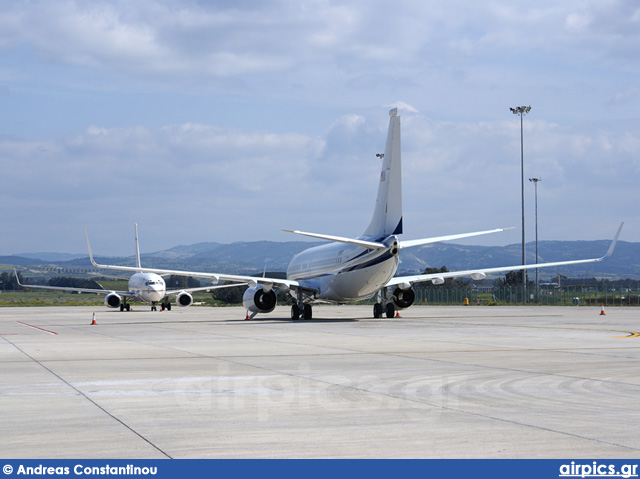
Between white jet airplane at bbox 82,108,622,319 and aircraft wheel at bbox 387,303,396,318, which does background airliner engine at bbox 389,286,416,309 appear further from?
aircraft wheel at bbox 387,303,396,318

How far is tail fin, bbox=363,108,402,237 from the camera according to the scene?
37031 mm

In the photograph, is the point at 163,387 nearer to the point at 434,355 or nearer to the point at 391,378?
the point at 391,378

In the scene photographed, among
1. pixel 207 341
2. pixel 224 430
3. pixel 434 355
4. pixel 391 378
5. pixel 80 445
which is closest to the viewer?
pixel 80 445

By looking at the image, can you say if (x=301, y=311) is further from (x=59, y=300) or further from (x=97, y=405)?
(x=59, y=300)

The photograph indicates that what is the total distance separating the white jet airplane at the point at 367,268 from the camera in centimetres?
3649

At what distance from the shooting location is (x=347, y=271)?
38.8 meters

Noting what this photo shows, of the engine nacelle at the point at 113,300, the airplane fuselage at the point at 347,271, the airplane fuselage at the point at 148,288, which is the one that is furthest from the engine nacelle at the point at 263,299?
the engine nacelle at the point at 113,300

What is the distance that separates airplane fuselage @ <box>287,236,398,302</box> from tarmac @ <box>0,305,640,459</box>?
586 inches

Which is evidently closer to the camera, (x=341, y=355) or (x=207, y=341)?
(x=341, y=355)

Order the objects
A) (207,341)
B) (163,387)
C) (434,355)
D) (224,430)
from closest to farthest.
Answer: (224,430) < (163,387) < (434,355) < (207,341)

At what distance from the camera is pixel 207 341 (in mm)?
24875

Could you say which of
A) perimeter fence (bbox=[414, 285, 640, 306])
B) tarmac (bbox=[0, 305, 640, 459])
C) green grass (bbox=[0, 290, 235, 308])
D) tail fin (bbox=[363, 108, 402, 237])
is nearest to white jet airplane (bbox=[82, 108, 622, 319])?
tail fin (bbox=[363, 108, 402, 237])
